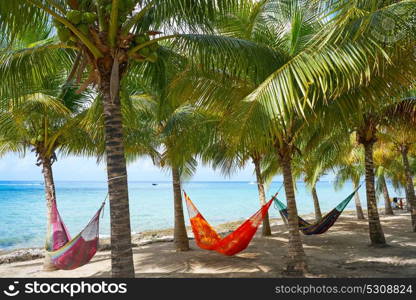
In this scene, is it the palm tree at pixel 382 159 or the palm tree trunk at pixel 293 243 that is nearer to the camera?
the palm tree trunk at pixel 293 243

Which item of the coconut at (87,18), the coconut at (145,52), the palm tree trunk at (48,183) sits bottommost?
the palm tree trunk at (48,183)

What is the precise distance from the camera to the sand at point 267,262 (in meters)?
4.46

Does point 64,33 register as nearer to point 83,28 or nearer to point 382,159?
point 83,28

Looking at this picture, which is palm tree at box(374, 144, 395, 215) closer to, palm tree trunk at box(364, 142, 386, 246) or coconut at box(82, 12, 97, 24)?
palm tree trunk at box(364, 142, 386, 246)

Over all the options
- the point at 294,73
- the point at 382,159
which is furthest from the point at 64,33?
the point at 382,159

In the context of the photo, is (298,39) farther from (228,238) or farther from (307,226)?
(307,226)

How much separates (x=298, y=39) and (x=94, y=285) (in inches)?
134

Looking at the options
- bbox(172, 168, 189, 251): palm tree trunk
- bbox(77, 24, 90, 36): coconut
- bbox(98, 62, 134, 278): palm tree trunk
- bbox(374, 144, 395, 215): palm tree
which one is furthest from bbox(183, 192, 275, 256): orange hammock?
bbox(374, 144, 395, 215): palm tree

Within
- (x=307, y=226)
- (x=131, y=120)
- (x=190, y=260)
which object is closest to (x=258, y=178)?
(x=307, y=226)

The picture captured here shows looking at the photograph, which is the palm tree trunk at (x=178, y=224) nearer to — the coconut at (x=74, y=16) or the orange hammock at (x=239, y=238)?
the orange hammock at (x=239, y=238)

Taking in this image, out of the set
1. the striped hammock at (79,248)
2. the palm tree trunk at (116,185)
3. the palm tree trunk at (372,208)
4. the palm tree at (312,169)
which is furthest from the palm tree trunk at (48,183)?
the palm tree at (312,169)

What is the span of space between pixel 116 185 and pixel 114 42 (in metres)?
1.14

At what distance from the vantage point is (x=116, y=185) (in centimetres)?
279

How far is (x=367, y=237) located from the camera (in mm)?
7238
